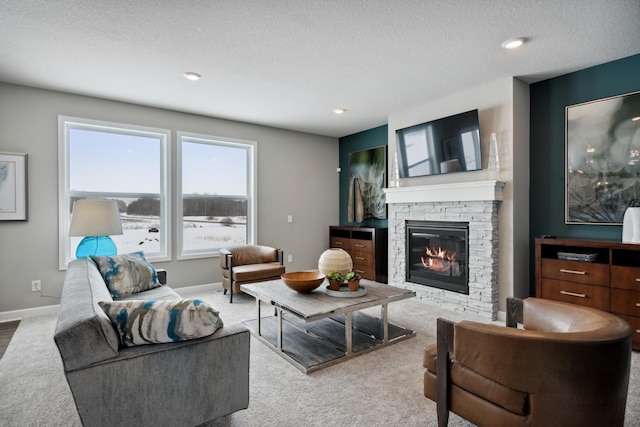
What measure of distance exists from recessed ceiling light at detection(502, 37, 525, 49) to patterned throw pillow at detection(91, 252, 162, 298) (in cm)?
376

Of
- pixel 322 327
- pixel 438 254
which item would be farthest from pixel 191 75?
pixel 438 254

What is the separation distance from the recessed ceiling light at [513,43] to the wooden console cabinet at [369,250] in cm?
299

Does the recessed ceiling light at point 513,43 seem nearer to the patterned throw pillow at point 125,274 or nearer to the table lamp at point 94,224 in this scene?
the patterned throw pillow at point 125,274

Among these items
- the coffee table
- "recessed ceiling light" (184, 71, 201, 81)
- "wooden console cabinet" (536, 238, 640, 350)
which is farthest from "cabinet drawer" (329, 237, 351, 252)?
"recessed ceiling light" (184, 71, 201, 81)

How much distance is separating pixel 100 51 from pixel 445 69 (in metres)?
3.17

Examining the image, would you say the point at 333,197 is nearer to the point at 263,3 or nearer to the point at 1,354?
the point at 263,3

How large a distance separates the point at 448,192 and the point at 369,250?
66.9 inches

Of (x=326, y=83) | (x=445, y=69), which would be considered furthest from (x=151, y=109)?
(x=445, y=69)

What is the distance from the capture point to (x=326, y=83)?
374cm

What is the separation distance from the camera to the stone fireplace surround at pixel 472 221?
3.70 m

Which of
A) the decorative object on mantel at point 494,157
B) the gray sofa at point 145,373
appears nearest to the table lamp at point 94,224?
the gray sofa at point 145,373

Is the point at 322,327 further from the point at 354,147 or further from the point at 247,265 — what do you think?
the point at 354,147

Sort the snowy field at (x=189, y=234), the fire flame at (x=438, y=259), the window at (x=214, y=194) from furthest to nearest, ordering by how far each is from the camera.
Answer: the window at (x=214, y=194), the snowy field at (x=189, y=234), the fire flame at (x=438, y=259)

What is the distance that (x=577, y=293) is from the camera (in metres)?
3.05
